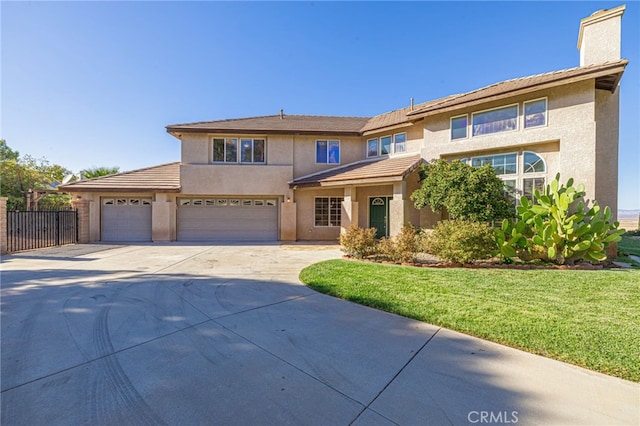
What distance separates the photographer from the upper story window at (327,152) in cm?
1705

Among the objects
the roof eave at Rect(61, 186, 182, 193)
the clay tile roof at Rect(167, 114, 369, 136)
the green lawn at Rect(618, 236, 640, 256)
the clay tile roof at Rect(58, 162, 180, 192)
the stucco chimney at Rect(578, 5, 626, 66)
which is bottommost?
the green lawn at Rect(618, 236, 640, 256)

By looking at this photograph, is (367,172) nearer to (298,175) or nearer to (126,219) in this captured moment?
(298,175)

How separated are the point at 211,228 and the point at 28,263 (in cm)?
792

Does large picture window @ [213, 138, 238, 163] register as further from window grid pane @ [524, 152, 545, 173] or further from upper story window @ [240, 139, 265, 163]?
window grid pane @ [524, 152, 545, 173]

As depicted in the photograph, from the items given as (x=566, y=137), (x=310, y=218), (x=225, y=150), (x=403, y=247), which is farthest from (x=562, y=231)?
(x=225, y=150)

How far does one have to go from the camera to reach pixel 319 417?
8.25 ft

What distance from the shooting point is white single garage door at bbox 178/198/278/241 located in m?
16.4

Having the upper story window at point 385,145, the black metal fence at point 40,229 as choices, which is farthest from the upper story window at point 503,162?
the black metal fence at point 40,229

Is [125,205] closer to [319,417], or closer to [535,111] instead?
[319,417]

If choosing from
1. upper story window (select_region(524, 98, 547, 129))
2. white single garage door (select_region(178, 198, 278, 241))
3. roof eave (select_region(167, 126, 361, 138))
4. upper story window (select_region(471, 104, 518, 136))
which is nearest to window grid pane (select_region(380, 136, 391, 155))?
roof eave (select_region(167, 126, 361, 138))

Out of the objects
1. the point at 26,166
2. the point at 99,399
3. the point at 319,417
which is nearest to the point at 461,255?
the point at 319,417

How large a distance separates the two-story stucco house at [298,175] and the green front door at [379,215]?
0.19ft

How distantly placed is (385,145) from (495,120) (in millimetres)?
5733

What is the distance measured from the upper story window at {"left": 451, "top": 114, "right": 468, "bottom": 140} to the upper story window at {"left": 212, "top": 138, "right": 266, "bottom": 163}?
10422mm
